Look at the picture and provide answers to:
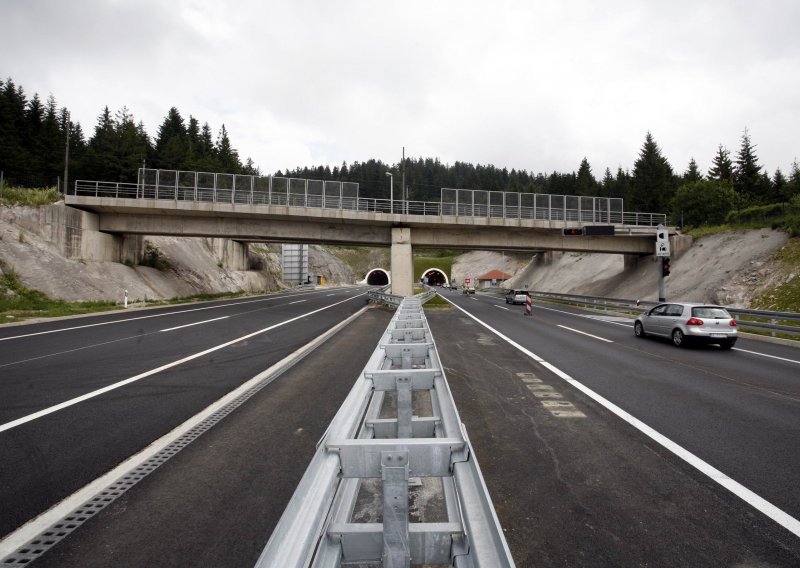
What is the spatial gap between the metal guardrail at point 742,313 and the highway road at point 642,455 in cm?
580

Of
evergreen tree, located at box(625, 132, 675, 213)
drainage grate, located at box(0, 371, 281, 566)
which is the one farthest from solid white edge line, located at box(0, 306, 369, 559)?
evergreen tree, located at box(625, 132, 675, 213)

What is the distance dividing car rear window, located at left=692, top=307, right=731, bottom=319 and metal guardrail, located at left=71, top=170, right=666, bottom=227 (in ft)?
57.1

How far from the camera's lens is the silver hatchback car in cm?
1165

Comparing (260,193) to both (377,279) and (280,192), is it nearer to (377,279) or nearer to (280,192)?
(280,192)

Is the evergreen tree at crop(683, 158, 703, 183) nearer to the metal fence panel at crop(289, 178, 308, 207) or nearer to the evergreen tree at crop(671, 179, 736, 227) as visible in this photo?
the evergreen tree at crop(671, 179, 736, 227)

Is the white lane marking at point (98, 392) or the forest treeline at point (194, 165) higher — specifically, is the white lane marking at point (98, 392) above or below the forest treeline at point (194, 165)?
below

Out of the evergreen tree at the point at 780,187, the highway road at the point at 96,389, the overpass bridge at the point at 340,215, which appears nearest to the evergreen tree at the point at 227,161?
the overpass bridge at the point at 340,215

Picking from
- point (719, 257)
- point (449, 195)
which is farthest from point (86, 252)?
point (719, 257)

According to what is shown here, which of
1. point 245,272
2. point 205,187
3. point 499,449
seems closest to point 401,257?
point 205,187

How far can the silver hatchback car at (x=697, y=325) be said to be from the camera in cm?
1165

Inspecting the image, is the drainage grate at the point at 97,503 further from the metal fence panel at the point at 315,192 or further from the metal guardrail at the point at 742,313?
the metal fence panel at the point at 315,192

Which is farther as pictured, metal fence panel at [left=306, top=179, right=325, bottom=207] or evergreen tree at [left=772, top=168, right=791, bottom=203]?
evergreen tree at [left=772, top=168, right=791, bottom=203]

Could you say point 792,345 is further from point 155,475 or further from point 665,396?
point 155,475

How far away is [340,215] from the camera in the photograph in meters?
26.9
